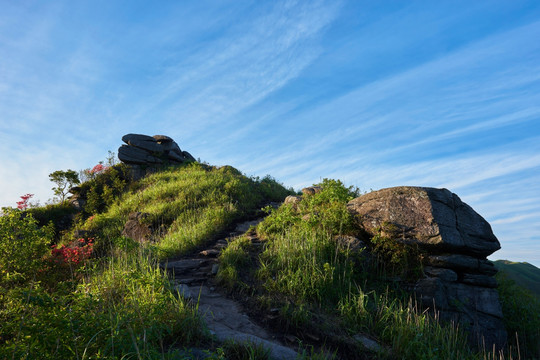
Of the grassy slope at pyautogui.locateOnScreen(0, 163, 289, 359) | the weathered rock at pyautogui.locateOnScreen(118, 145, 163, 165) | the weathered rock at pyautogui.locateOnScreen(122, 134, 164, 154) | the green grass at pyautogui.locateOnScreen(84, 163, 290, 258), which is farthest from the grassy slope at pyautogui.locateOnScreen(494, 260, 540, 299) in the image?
the weathered rock at pyautogui.locateOnScreen(122, 134, 164, 154)

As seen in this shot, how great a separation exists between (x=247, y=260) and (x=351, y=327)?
2909mm

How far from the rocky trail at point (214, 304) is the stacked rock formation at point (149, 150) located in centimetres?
1615

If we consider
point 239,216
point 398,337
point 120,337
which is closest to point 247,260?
point 398,337

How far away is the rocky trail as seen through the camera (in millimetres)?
4734

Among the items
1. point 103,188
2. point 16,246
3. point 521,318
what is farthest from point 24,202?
point 521,318

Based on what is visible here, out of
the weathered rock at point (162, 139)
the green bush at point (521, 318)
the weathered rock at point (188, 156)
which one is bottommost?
the green bush at point (521, 318)

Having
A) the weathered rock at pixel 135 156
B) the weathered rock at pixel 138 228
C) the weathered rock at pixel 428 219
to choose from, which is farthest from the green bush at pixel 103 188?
the weathered rock at pixel 428 219

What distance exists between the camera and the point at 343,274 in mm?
7109

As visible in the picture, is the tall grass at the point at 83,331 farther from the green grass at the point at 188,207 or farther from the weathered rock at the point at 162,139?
the weathered rock at the point at 162,139

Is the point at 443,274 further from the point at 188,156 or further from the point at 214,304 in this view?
the point at 188,156

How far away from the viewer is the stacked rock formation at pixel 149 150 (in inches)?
924

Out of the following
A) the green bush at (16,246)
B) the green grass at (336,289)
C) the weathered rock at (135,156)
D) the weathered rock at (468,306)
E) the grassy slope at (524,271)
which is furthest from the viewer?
the weathered rock at (135,156)

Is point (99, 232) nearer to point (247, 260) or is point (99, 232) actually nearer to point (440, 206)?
point (247, 260)

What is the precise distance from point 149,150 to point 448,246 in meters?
21.4
